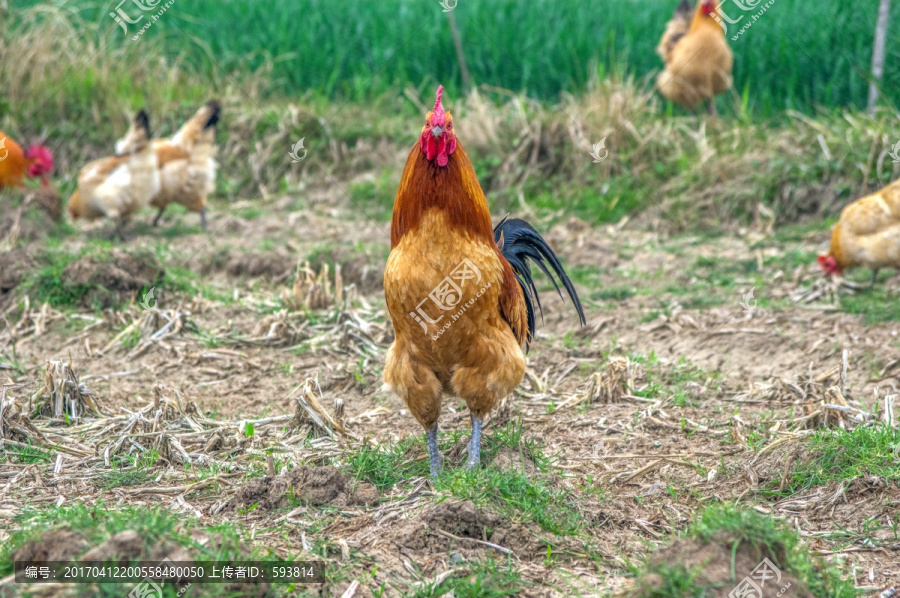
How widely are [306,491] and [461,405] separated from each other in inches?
59.9

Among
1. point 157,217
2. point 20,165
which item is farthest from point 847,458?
point 20,165

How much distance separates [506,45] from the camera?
1153 cm

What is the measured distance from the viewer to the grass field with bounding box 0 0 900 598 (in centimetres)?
324

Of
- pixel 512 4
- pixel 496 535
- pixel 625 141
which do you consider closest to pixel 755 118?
pixel 625 141

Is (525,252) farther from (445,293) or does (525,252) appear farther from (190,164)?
(190,164)

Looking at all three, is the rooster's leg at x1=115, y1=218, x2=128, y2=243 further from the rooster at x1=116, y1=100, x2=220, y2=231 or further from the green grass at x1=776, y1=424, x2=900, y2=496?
the green grass at x1=776, y1=424, x2=900, y2=496

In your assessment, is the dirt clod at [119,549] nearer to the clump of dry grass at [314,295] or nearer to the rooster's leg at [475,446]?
the rooster's leg at [475,446]

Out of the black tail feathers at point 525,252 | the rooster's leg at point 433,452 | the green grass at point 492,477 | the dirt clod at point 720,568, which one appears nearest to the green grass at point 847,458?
the green grass at point 492,477

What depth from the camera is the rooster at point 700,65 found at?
31.6 feet

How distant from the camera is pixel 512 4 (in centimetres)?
1278

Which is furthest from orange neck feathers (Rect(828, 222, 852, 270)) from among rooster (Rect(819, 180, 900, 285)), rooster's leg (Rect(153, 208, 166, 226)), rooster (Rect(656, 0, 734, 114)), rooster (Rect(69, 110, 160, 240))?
rooster's leg (Rect(153, 208, 166, 226))

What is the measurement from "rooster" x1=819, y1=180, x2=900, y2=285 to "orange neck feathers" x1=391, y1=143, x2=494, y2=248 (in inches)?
149

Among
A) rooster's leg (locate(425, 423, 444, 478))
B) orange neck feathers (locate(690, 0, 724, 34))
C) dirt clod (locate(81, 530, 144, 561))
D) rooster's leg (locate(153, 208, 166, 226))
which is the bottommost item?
rooster's leg (locate(153, 208, 166, 226))

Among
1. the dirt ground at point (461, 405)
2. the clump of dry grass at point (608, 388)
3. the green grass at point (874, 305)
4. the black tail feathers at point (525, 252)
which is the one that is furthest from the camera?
the green grass at point (874, 305)
